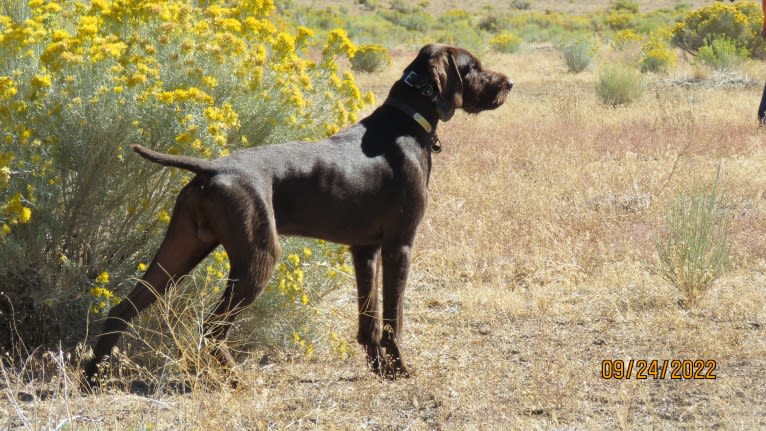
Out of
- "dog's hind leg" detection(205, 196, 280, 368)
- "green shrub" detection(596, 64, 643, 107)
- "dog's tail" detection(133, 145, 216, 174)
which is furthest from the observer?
"green shrub" detection(596, 64, 643, 107)

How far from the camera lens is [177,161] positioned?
15.3 ft

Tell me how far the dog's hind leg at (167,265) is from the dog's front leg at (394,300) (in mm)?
893

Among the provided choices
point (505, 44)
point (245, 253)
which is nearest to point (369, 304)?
point (245, 253)

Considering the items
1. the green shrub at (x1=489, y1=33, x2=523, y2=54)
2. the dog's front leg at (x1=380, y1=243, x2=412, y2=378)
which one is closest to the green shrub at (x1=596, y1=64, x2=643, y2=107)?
the dog's front leg at (x1=380, y1=243, x2=412, y2=378)

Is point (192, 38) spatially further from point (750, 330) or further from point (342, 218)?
point (750, 330)

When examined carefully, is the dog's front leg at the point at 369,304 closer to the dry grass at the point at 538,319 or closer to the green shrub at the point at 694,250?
the dry grass at the point at 538,319

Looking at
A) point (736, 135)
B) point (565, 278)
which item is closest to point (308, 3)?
point (736, 135)

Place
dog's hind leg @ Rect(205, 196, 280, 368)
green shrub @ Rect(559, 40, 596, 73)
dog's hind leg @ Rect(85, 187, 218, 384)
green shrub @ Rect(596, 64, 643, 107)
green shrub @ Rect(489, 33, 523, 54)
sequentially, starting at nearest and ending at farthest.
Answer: dog's hind leg @ Rect(205, 196, 280, 368), dog's hind leg @ Rect(85, 187, 218, 384), green shrub @ Rect(596, 64, 643, 107), green shrub @ Rect(559, 40, 596, 73), green shrub @ Rect(489, 33, 523, 54)

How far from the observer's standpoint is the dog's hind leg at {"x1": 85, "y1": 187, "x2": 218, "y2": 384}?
4.88 m

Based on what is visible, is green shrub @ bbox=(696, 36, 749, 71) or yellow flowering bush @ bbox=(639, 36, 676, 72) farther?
yellow flowering bush @ bbox=(639, 36, 676, 72)

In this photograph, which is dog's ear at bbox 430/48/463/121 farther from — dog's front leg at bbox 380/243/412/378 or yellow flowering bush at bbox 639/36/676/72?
yellow flowering bush at bbox 639/36/676/72

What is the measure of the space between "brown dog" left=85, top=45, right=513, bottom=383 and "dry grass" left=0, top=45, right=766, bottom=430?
38 cm

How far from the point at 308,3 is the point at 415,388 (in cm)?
5412

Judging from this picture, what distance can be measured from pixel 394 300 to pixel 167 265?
1.15 m
